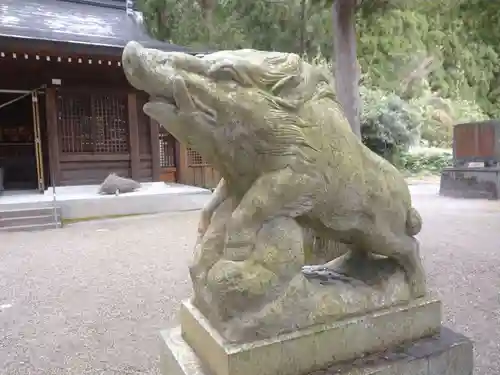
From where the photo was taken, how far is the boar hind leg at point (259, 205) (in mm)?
1331

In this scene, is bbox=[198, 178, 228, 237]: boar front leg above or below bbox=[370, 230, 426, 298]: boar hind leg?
above

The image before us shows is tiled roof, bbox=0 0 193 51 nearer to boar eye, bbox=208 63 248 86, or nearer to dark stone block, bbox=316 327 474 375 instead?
boar eye, bbox=208 63 248 86

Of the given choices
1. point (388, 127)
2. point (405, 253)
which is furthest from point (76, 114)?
point (388, 127)

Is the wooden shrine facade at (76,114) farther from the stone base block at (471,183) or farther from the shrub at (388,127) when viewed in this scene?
the shrub at (388,127)

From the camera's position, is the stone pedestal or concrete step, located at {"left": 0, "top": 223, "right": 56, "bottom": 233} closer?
the stone pedestal

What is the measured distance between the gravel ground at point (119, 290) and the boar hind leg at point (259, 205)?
1279 mm

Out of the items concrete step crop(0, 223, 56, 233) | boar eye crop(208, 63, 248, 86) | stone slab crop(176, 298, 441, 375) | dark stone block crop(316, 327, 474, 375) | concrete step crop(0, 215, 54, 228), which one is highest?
boar eye crop(208, 63, 248, 86)

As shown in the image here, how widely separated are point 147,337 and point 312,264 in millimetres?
1383

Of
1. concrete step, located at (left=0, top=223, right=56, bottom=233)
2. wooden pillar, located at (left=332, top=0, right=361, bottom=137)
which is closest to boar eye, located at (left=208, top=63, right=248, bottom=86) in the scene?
wooden pillar, located at (left=332, top=0, right=361, bottom=137)

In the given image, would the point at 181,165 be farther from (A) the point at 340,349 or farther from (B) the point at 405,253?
(A) the point at 340,349

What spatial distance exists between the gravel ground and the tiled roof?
3.65m

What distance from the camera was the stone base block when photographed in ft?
27.5

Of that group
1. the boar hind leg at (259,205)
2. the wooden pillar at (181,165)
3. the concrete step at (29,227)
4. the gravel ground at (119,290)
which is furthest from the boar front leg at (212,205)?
the wooden pillar at (181,165)

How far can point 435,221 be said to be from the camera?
6.32 meters
